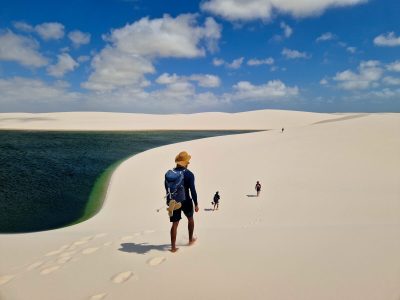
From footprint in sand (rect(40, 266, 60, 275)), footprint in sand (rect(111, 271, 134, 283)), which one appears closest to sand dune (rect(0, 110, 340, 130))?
footprint in sand (rect(40, 266, 60, 275))

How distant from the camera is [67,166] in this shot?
94.7ft

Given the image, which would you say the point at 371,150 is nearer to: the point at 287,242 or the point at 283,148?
the point at 283,148

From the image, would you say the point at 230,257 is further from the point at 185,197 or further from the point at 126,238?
the point at 126,238

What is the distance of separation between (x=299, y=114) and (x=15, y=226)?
135910 millimetres

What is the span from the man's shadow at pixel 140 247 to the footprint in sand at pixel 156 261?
51cm

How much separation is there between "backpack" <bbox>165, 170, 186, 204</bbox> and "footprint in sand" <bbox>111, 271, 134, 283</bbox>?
5.18ft

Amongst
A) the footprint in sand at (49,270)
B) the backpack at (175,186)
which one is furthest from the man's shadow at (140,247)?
the footprint in sand at (49,270)

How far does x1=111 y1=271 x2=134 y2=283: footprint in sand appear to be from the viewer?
187 inches

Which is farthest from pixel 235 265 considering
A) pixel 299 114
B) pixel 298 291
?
pixel 299 114

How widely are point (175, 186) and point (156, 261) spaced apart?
1.40 metres

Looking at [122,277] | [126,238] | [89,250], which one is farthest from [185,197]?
[89,250]

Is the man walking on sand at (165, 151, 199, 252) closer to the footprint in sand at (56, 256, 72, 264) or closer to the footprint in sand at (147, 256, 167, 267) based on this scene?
the footprint in sand at (147, 256, 167, 267)

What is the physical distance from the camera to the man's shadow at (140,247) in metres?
6.14

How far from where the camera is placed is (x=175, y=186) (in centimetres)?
599
